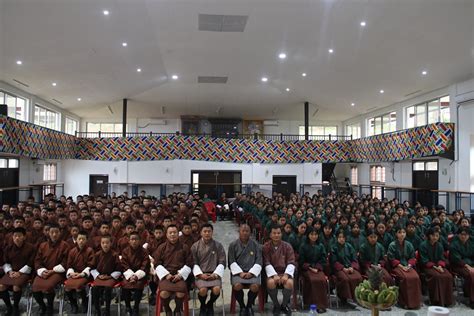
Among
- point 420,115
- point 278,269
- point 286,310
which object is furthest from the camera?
point 420,115

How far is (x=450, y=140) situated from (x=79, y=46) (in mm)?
13526

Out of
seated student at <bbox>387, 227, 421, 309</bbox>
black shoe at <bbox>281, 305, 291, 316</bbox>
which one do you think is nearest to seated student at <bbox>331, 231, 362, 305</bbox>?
seated student at <bbox>387, 227, 421, 309</bbox>

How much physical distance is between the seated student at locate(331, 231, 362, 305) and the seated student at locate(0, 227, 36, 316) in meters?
4.71

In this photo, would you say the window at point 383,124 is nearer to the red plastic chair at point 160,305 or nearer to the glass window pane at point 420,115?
the glass window pane at point 420,115

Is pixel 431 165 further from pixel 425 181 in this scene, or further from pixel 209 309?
pixel 209 309

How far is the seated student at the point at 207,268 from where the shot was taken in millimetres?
4746

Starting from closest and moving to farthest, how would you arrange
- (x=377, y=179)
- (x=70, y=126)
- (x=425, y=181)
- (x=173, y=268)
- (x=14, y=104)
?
(x=173, y=268) < (x=14, y=104) < (x=425, y=181) < (x=377, y=179) < (x=70, y=126)

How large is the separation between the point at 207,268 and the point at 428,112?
14079mm

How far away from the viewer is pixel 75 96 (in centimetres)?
1709

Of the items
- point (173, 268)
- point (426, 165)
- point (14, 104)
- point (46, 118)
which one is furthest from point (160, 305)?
point (46, 118)

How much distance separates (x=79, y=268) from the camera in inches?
198

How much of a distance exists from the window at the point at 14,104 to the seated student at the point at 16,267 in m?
11.0

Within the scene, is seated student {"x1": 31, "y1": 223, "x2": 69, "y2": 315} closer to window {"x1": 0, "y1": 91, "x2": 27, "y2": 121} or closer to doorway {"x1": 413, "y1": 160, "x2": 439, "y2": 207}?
window {"x1": 0, "y1": 91, "x2": 27, "y2": 121}

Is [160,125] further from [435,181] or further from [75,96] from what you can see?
[435,181]
